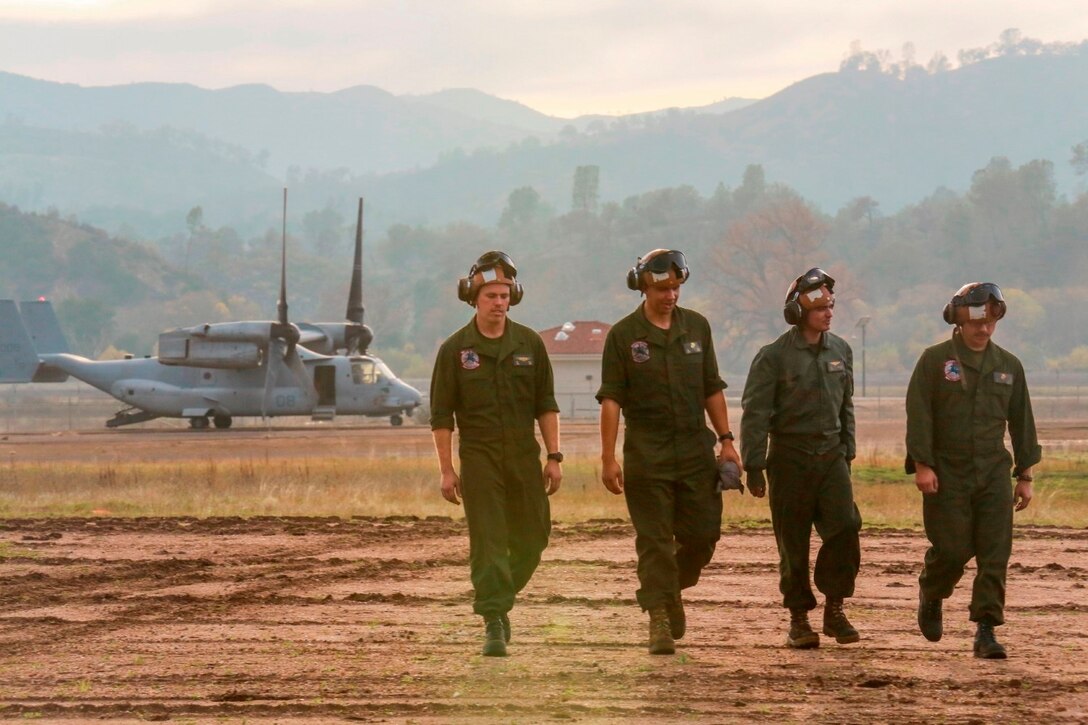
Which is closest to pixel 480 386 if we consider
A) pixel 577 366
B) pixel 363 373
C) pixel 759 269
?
pixel 363 373

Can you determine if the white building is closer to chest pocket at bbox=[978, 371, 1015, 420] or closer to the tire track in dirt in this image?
the tire track in dirt

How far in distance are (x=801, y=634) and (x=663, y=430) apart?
1501 millimetres

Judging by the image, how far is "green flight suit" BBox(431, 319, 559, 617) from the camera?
10.4 metres

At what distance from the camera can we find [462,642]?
1070 cm

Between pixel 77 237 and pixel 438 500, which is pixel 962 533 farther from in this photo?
pixel 77 237

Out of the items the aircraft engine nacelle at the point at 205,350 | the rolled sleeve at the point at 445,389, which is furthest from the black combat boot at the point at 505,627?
the aircraft engine nacelle at the point at 205,350

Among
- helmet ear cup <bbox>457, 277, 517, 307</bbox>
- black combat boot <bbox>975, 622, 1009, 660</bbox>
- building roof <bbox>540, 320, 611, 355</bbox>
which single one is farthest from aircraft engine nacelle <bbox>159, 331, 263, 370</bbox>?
black combat boot <bbox>975, 622, 1009, 660</bbox>

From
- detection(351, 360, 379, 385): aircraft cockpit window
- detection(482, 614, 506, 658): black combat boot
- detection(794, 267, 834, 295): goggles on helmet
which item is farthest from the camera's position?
detection(351, 360, 379, 385): aircraft cockpit window

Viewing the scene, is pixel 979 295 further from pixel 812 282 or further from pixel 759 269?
pixel 759 269

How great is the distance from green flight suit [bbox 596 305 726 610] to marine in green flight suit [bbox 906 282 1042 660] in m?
1.28

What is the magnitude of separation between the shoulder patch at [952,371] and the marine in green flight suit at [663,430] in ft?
4.54

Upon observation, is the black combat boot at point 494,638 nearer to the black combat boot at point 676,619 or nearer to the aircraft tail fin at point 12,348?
the black combat boot at point 676,619

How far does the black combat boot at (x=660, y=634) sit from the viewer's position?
1008cm

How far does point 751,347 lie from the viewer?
507 feet
